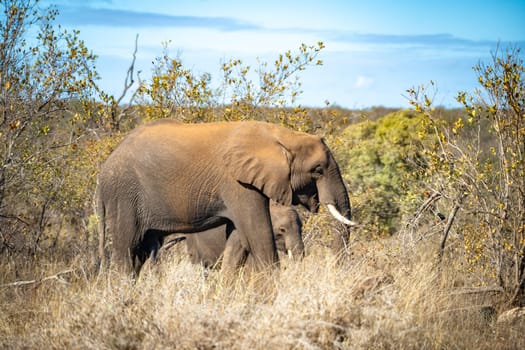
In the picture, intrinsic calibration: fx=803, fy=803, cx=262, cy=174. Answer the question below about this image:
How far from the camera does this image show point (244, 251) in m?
9.93

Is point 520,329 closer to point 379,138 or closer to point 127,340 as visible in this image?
point 127,340

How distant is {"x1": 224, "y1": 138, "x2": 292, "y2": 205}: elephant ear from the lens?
934 centimetres

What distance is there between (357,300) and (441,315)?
1.28 metres

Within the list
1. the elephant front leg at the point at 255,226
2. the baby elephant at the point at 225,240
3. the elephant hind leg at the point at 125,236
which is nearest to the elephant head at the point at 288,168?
the elephant front leg at the point at 255,226

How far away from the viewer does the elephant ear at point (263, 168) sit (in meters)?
9.34

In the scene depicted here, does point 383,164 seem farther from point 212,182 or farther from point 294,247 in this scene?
point 212,182

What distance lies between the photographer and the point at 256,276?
892cm

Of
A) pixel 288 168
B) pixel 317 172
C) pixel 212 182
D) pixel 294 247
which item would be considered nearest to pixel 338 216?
pixel 317 172

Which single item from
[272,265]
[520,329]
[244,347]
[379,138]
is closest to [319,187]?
[272,265]

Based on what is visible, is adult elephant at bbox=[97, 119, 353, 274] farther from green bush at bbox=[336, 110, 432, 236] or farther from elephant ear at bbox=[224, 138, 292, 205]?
green bush at bbox=[336, 110, 432, 236]

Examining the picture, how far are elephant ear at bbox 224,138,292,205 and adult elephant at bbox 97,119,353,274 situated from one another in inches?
0.5

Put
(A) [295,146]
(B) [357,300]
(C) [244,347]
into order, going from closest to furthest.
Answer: (C) [244,347], (B) [357,300], (A) [295,146]

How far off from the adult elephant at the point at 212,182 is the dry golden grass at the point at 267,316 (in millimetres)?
852

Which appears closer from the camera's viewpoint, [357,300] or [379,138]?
[357,300]
